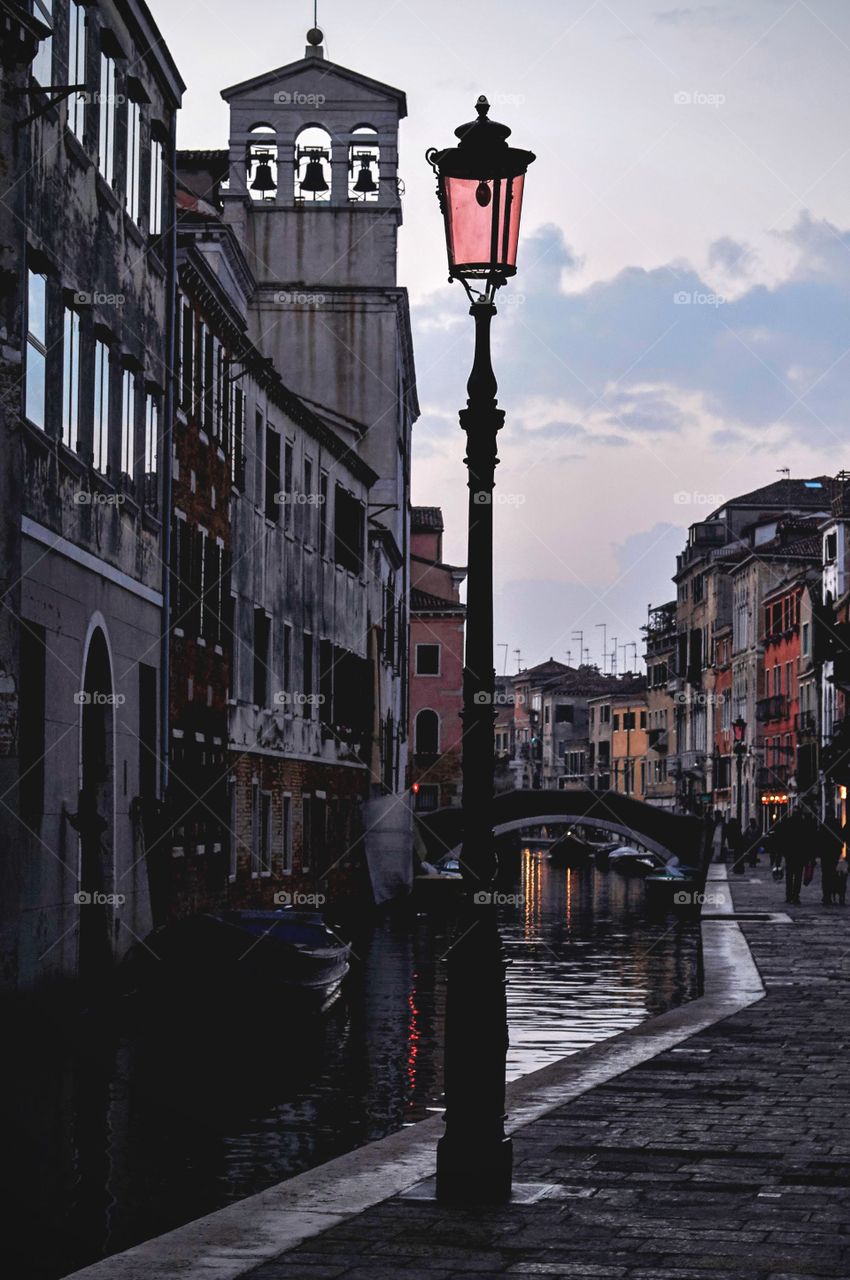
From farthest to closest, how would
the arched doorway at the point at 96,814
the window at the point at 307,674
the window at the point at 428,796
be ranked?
1. the window at the point at 428,796
2. the window at the point at 307,674
3. the arched doorway at the point at 96,814

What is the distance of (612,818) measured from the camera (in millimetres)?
71938

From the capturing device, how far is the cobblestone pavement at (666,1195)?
23.2 feet

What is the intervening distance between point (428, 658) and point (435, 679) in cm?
102

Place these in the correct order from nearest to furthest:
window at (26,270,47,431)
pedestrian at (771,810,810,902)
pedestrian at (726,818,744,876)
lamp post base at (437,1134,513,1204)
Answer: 1. lamp post base at (437,1134,513,1204)
2. window at (26,270,47,431)
3. pedestrian at (771,810,810,902)
4. pedestrian at (726,818,744,876)

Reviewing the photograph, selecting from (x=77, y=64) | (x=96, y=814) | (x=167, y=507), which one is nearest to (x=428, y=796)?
(x=167, y=507)

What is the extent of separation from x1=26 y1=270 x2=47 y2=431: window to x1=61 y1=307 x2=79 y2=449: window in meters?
0.81

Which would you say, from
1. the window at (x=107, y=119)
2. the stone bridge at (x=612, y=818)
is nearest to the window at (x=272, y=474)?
the window at (x=107, y=119)

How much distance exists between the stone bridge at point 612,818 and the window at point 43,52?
170ft

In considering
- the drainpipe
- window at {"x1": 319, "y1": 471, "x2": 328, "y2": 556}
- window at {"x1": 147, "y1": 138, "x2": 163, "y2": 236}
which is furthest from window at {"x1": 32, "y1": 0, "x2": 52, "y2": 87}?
window at {"x1": 319, "y1": 471, "x2": 328, "y2": 556}

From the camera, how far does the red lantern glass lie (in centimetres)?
905

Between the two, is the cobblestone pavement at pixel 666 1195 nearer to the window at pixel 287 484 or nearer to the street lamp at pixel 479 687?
the street lamp at pixel 479 687

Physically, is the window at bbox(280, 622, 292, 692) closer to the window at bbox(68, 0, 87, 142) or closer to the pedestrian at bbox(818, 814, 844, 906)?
the pedestrian at bbox(818, 814, 844, 906)

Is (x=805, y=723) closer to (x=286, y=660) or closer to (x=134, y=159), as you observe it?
(x=286, y=660)

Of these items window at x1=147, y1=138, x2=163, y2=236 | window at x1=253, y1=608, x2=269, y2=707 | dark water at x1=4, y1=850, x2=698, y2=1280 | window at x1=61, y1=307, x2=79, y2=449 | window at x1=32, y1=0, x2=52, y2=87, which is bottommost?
dark water at x1=4, y1=850, x2=698, y2=1280
